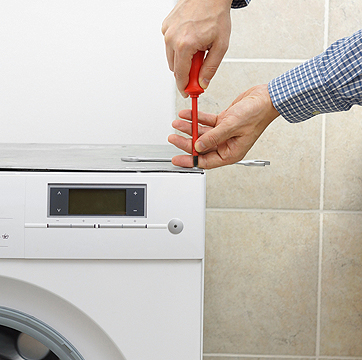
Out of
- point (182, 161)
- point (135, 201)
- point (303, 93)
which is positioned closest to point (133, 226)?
point (135, 201)

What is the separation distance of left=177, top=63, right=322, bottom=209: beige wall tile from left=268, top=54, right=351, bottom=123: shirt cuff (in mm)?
372

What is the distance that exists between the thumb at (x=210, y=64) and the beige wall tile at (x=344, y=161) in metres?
0.57

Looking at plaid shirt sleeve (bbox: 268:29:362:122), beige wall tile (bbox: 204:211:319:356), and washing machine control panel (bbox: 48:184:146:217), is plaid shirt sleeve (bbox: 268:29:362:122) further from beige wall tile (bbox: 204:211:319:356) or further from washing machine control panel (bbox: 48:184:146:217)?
beige wall tile (bbox: 204:211:319:356)

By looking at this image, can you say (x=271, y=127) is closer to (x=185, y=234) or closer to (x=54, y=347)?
(x=185, y=234)

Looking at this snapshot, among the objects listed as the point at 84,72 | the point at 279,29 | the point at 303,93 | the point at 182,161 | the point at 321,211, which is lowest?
the point at 321,211

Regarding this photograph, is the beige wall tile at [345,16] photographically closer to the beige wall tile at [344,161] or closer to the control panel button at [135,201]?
the beige wall tile at [344,161]

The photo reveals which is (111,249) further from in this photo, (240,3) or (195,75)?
(240,3)

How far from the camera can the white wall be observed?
1.06 m

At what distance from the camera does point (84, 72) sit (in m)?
1.06

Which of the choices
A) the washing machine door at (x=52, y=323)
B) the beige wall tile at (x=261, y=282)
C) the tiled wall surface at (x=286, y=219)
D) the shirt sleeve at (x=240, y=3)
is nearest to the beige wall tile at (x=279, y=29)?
the tiled wall surface at (x=286, y=219)

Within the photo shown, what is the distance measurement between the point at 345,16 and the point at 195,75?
669mm

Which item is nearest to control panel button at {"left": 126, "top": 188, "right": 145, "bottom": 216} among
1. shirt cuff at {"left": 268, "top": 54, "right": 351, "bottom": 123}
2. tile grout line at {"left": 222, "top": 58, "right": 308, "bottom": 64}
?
shirt cuff at {"left": 268, "top": 54, "right": 351, "bottom": 123}

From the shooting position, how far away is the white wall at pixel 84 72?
1.06 m

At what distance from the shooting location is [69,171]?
50 centimetres
